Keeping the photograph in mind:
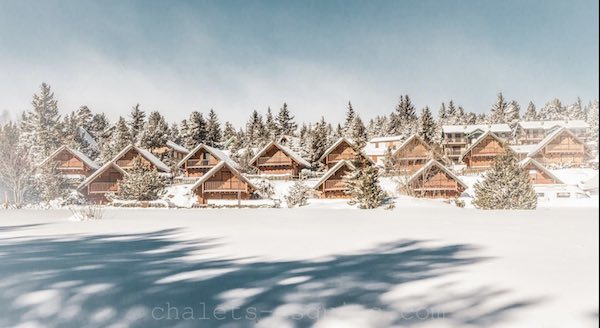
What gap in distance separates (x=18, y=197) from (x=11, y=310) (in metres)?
36.3

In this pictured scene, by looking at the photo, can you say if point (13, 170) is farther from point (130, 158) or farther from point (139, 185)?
point (130, 158)

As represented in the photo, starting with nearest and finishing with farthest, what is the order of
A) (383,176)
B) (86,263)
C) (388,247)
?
(86,263) < (388,247) < (383,176)

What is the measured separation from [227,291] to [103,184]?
3796 cm

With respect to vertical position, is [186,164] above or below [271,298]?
above

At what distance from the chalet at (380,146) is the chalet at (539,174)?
123ft

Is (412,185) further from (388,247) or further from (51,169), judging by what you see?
(51,169)

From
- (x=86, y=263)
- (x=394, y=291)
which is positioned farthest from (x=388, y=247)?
(x=86, y=263)

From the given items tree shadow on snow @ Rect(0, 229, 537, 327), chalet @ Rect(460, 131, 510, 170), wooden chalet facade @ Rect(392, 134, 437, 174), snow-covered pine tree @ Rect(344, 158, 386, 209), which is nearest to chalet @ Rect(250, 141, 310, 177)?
wooden chalet facade @ Rect(392, 134, 437, 174)

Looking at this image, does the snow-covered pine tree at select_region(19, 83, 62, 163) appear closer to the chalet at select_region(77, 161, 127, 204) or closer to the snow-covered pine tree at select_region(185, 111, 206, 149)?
the chalet at select_region(77, 161, 127, 204)

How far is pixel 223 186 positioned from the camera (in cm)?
3659

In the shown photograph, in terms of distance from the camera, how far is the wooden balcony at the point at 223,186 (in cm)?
3634

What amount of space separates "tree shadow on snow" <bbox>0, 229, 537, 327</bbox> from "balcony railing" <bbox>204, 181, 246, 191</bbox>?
31222 millimetres

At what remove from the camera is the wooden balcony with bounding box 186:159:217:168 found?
→ 4967 centimetres

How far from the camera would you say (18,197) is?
3039 cm
